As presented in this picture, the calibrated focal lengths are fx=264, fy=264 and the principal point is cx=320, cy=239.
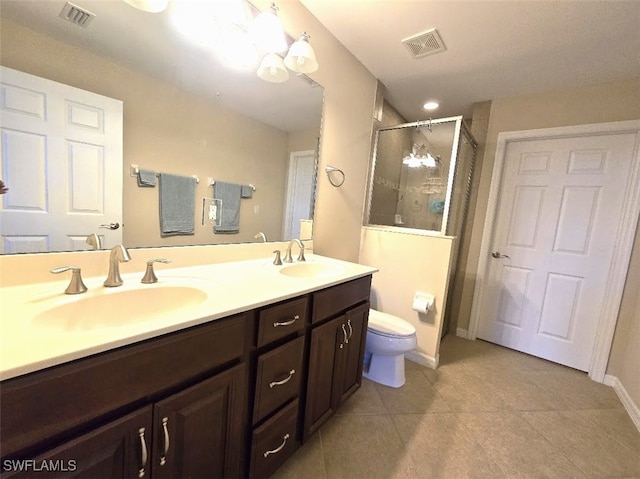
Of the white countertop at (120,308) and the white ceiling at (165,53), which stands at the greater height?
the white ceiling at (165,53)

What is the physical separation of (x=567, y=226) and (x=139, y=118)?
304 centimetres

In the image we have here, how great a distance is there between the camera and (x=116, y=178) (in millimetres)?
1022

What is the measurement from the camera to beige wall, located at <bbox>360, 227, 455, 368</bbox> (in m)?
2.01

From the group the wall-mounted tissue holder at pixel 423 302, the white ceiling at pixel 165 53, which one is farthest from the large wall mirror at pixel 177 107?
the wall-mounted tissue holder at pixel 423 302

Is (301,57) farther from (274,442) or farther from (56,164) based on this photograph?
(274,442)

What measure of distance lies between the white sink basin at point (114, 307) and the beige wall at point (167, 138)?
28cm

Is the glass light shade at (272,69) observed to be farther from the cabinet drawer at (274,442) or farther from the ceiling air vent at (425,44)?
the cabinet drawer at (274,442)

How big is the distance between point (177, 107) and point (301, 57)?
68 centimetres

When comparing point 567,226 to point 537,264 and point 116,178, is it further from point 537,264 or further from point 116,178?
point 116,178

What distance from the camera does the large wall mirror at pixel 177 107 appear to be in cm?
85

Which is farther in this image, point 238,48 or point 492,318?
point 492,318

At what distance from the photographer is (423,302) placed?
200 centimetres

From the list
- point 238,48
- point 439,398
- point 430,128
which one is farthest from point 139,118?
point 439,398

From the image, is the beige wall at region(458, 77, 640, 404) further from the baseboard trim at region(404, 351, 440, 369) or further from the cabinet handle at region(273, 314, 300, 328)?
the cabinet handle at region(273, 314, 300, 328)
